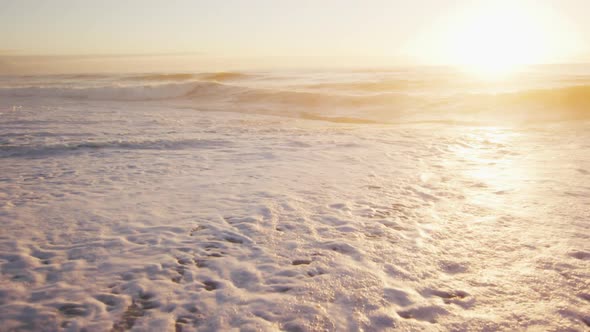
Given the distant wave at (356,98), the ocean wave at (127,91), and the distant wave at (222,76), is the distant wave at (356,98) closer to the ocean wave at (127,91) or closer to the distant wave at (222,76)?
the ocean wave at (127,91)

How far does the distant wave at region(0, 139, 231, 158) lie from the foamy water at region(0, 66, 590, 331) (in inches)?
1.7

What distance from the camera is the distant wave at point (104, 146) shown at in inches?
281

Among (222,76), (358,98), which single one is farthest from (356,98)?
(222,76)

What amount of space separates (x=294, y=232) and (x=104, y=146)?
502cm

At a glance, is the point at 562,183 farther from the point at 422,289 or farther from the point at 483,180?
the point at 422,289

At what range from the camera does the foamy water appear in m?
2.65

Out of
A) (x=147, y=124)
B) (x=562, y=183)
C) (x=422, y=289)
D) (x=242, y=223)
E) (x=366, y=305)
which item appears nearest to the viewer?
(x=366, y=305)

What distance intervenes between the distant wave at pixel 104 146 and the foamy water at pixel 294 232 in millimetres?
44

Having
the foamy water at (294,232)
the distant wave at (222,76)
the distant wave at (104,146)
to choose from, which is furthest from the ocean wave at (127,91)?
the foamy water at (294,232)

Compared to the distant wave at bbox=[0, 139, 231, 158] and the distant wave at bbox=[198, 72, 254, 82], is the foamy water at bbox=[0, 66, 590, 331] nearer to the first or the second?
the distant wave at bbox=[0, 139, 231, 158]

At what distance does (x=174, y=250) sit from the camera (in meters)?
3.50

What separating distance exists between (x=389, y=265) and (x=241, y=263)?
1074 millimetres

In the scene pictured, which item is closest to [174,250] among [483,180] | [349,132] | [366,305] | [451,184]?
[366,305]

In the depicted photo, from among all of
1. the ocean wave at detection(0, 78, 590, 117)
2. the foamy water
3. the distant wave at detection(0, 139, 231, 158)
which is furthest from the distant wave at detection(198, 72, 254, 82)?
the distant wave at detection(0, 139, 231, 158)
